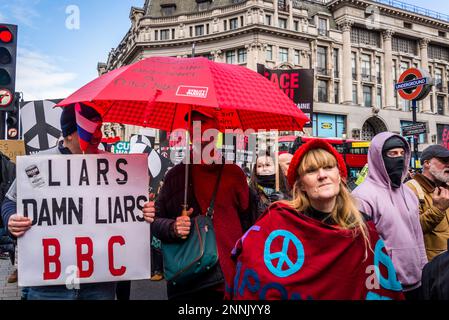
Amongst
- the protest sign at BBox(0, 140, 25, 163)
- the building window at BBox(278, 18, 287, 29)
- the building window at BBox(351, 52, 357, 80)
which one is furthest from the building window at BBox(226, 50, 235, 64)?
the protest sign at BBox(0, 140, 25, 163)

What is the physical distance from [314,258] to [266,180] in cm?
262

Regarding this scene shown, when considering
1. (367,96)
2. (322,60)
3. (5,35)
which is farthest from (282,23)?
(5,35)

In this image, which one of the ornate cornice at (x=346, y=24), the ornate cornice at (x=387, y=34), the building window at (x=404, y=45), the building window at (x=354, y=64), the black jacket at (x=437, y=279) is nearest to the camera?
the black jacket at (x=437, y=279)

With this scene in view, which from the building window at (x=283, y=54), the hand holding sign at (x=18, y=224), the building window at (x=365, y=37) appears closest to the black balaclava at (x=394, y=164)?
the hand holding sign at (x=18, y=224)

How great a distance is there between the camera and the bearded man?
3129 mm

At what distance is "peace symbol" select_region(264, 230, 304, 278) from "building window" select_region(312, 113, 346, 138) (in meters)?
40.5

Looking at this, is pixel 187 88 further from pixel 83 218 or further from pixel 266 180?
pixel 266 180

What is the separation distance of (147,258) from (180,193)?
47 centimetres

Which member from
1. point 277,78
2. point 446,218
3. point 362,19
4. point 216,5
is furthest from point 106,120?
point 362,19

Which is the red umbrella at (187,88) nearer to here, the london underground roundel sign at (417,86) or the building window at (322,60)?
the london underground roundel sign at (417,86)

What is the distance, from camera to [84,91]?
225 centimetres

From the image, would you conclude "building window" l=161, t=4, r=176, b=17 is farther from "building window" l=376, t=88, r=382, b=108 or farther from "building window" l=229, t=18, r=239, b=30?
"building window" l=376, t=88, r=382, b=108

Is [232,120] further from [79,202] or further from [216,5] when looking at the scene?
[216,5]

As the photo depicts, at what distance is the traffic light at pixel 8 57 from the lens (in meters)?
4.91
